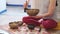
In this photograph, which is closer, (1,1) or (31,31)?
(31,31)

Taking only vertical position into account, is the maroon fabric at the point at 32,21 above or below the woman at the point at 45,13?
below

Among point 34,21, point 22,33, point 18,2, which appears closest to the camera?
point 22,33

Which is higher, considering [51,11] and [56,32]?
[51,11]

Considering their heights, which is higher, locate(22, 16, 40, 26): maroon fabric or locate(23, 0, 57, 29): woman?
locate(23, 0, 57, 29): woman

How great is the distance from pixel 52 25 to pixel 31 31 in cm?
20

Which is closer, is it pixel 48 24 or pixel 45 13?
pixel 48 24

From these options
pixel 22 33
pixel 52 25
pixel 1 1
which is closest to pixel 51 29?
pixel 52 25

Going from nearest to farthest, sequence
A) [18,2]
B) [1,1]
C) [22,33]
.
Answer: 1. [22,33]
2. [1,1]
3. [18,2]

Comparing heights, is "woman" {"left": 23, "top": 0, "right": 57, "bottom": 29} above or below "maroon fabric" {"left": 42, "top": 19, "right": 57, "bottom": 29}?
above

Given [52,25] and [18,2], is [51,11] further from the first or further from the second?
[18,2]

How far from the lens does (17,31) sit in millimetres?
1241

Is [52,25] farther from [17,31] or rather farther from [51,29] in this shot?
[17,31]

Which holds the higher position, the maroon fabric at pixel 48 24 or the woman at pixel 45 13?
the woman at pixel 45 13

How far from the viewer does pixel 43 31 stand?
125 cm
